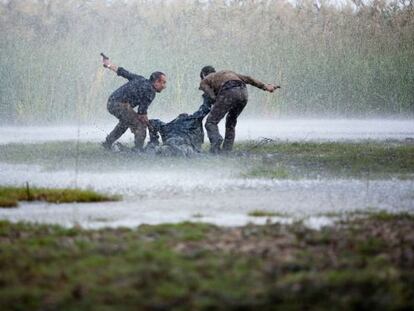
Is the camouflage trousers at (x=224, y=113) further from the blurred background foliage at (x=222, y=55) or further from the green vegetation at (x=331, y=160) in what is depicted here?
the blurred background foliage at (x=222, y=55)

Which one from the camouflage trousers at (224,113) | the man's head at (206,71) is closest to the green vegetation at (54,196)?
the camouflage trousers at (224,113)

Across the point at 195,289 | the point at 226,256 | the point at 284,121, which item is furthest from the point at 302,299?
the point at 284,121

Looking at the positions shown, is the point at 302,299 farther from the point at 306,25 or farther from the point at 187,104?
the point at 306,25

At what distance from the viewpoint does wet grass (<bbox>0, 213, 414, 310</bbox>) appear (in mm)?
7465

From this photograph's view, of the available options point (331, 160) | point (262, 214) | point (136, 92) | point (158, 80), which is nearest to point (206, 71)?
point (158, 80)

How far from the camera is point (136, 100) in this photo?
22.1m

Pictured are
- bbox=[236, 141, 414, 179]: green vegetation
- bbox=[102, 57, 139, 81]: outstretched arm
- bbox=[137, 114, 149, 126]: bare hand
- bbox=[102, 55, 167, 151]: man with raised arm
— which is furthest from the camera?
bbox=[102, 55, 167, 151]: man with raised arm

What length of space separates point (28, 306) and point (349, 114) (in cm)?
2284

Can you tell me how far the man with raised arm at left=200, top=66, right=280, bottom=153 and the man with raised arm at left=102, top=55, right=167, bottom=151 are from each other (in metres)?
0.97

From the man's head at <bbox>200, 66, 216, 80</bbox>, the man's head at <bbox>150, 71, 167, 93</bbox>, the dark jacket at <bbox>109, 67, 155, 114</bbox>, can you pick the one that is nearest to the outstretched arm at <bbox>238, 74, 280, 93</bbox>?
the man's head at <bbox>200, 66, 216, 80</bbox>

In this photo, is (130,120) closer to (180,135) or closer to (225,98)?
(180,135)

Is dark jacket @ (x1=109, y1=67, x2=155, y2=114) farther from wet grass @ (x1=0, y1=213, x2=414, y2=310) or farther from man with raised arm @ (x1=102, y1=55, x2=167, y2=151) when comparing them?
wet grass @ (x1=0, y1=213, x2=414, y2=310)

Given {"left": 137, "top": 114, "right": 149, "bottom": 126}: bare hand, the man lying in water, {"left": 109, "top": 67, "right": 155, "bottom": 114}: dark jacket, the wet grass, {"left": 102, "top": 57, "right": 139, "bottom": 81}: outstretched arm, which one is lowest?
the wet grass

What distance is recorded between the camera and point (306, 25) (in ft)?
103
